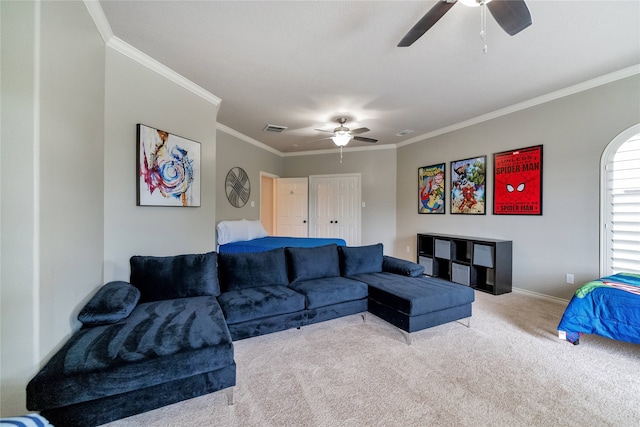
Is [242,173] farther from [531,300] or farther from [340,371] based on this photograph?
[531,300]

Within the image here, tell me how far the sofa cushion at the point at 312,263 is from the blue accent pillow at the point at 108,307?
4.93 ft

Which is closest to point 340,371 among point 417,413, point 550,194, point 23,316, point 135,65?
point 417,413

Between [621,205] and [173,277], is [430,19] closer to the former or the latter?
[173,277]

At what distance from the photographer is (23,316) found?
1.34 meters

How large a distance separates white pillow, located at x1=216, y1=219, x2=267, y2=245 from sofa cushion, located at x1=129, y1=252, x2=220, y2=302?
177cm

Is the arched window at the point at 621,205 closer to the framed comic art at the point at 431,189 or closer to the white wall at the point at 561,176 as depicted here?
the white wall at the point at 561,176

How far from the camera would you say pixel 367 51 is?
8.30 feet

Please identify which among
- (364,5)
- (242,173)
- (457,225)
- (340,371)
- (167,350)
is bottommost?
(340,371)

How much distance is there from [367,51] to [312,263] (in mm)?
2286

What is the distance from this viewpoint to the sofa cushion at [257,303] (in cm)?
225

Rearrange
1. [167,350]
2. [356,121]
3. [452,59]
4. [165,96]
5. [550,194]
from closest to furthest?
[167,350], [452,59], [165,96], [550,194], [356,121]

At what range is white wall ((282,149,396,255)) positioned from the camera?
613cm

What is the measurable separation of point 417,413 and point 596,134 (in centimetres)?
377

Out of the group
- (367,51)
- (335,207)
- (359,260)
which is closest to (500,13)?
(367,51)
